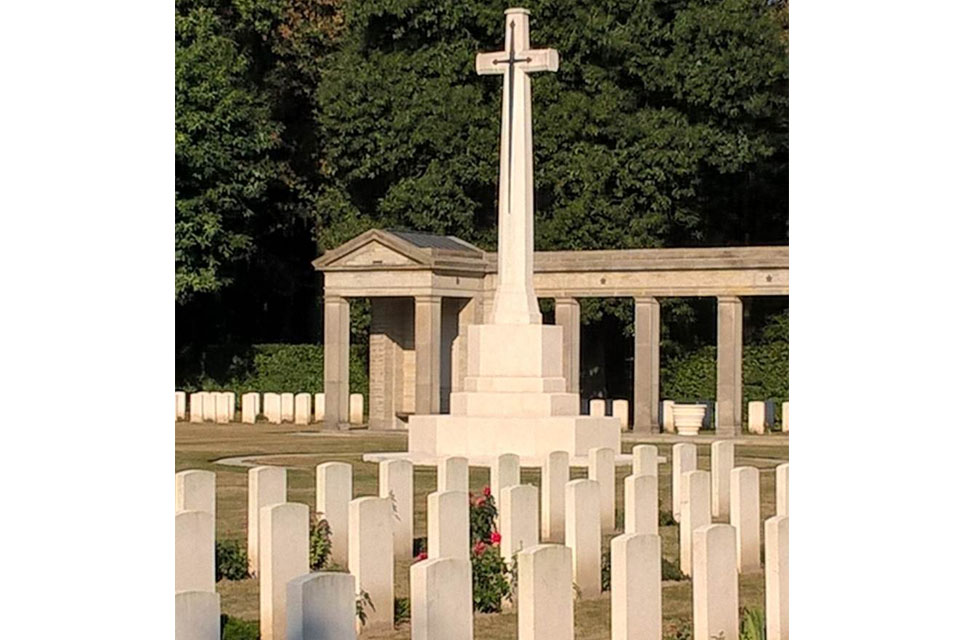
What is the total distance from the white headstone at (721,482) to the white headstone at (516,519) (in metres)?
3.82

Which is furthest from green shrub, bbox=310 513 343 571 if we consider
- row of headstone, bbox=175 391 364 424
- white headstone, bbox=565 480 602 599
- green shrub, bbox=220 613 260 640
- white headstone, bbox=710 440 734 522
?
row of headstone, bbox=175 391 364 424

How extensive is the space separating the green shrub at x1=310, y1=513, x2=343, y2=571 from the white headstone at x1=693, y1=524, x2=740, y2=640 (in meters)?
2.99

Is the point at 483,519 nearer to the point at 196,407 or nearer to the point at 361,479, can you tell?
the point at 361,479

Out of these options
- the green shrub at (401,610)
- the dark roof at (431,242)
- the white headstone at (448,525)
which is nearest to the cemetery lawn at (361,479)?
the green shrub at (401,610)

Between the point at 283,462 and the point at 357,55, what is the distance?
15.5 metres

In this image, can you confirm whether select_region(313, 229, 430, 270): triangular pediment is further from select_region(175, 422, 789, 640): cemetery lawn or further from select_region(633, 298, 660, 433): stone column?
select_region(633, 298, 660, 433): stone column

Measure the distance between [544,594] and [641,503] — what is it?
347cm

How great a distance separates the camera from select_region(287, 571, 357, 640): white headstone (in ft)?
22.5

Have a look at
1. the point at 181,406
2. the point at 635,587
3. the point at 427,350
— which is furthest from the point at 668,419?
the point at 635,587

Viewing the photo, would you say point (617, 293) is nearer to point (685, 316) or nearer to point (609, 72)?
point (685, 316)

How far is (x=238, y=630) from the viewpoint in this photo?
8.65m
